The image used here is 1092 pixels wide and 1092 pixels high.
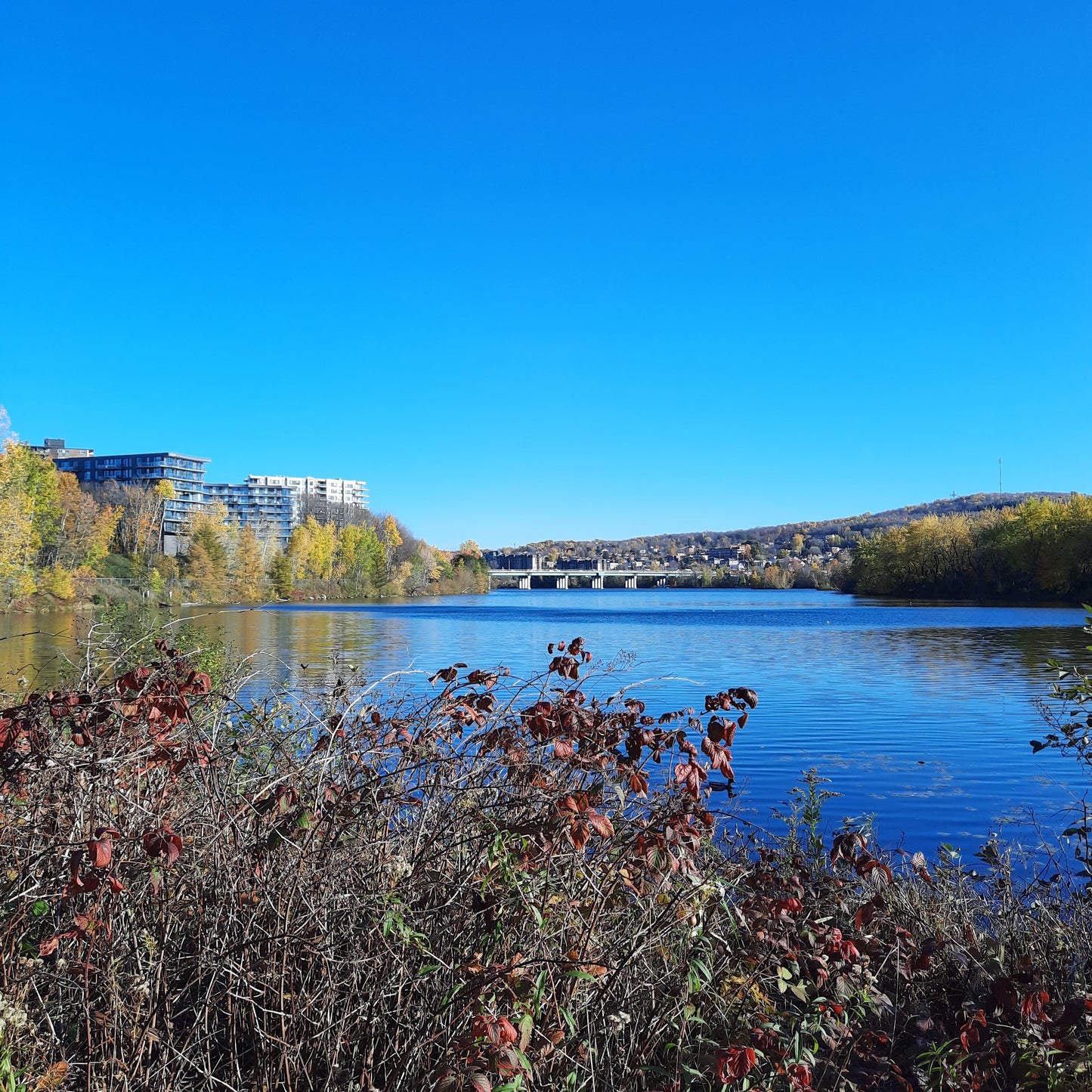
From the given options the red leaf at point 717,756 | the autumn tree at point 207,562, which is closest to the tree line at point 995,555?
the autumn tree at point 207,562

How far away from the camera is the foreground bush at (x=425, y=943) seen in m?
3.10

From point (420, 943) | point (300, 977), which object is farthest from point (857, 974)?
point (300, 977)

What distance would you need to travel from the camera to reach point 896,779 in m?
12.7

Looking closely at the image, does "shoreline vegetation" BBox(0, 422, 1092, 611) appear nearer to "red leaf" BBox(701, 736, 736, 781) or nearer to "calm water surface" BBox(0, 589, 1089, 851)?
"calm water surface" BBox(0, 589, 1089, 851)

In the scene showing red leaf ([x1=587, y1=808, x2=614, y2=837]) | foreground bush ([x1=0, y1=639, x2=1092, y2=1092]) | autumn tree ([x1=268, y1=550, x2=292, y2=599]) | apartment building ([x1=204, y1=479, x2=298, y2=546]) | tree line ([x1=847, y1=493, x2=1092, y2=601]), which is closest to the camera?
red leaf ([x1=587, y1=808, x2=614, y2=837])

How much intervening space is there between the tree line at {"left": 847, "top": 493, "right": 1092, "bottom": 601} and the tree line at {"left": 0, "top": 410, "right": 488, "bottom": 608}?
61.5 m

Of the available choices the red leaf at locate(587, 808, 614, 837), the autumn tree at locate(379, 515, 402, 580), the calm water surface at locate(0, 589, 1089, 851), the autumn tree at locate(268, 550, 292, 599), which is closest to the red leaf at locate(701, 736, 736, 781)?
the calm water surface at locate(0, 589, 1089, 851)

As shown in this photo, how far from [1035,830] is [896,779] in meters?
2.69

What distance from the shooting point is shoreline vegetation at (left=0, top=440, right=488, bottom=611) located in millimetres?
49094

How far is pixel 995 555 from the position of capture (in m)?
88.2

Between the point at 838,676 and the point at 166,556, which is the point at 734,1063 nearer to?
the point at 838,676

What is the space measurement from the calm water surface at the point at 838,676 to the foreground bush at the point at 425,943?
86cm

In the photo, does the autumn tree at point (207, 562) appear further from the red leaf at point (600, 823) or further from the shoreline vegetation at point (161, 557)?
the red leaf at point (600, 823)

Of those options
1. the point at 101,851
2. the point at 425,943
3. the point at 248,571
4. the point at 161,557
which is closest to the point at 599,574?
the point at 248,571
